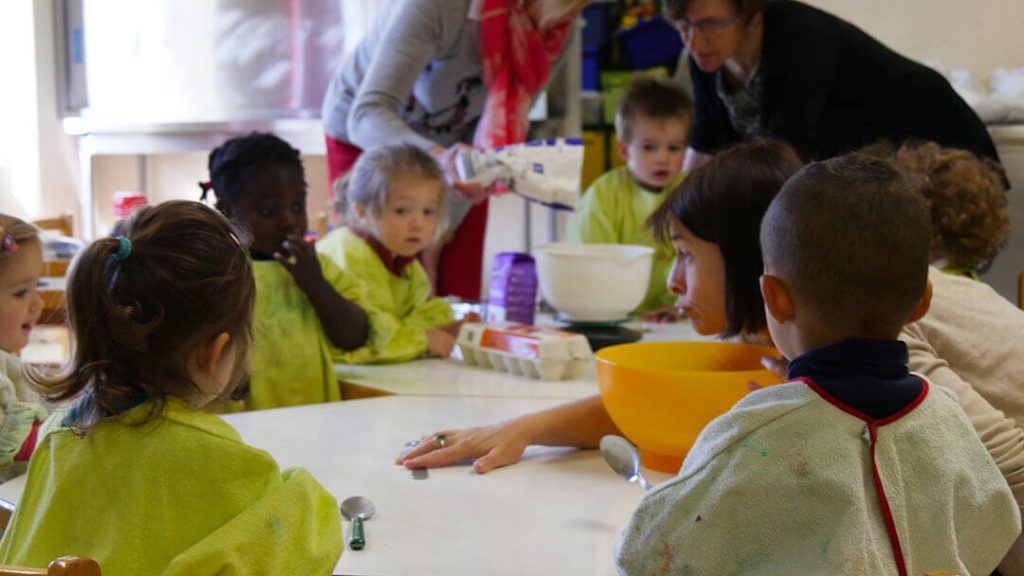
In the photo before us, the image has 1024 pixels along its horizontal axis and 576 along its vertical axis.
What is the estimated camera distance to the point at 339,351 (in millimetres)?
2016

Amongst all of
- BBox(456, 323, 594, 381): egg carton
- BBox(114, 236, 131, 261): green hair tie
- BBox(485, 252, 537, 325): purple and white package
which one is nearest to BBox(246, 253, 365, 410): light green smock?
BBox(456, 323, 594, 381): egg carton

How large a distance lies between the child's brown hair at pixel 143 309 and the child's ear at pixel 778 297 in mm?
476

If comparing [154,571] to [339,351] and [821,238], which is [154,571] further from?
[339,351]

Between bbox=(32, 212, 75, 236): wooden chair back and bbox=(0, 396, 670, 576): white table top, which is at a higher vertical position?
bbox=(0, 396, 670, 576): white table top

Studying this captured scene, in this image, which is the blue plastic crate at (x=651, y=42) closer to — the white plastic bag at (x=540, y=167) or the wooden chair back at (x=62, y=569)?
the white plastic bag at (x=540, y=167)

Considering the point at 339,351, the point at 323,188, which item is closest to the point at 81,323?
the point at 339,351

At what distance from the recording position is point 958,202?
1705mm

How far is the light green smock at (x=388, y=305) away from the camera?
2021 mm

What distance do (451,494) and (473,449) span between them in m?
0.12

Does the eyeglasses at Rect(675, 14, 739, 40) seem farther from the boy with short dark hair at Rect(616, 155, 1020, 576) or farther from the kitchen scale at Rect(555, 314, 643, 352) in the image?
the boy with short dark hair at Rect(616, 155, 1020, 576)

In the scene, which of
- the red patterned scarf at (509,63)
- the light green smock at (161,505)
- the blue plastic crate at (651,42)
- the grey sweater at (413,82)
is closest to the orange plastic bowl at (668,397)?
the light green smock at (161,505)

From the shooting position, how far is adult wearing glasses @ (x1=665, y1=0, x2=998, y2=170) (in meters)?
2.22

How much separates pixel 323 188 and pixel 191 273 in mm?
3836

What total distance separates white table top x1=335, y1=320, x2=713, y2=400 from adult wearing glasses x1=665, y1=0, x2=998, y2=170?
56 centimetres
